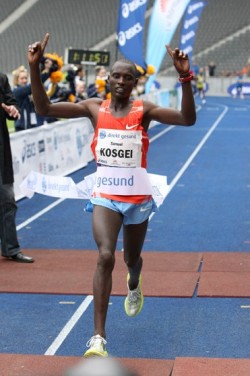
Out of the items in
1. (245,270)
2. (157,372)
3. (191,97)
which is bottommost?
(245,270)

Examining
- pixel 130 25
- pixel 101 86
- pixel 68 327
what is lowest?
pixel 101 86

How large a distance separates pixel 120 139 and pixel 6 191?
10.2 ft

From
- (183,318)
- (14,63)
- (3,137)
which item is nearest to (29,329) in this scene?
(183,318)

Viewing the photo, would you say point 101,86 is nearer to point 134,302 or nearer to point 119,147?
point 134,302

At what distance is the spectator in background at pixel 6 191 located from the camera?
7824 millimetres

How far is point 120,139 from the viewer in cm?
521

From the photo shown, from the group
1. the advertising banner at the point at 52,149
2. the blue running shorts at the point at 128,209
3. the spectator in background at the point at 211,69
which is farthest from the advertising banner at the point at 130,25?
the spectator in background at the point at 211,69

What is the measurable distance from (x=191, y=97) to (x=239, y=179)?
34.0 ft

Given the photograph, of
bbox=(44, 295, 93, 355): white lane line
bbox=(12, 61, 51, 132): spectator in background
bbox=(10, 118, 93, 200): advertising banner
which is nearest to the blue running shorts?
bbox=(44, 295, 93, 355): white lane line

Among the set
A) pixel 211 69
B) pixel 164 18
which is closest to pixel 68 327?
pixel 164 18

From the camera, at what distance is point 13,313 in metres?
6.31

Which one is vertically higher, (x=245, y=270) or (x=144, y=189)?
(x=144, y=189)

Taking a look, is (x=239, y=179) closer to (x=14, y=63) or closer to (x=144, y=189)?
(x=144, y=189)

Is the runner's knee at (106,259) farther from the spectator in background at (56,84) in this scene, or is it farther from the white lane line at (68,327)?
the spectator in background at (56,84)
